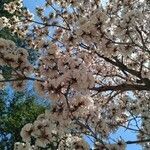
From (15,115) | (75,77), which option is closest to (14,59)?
(75,77)

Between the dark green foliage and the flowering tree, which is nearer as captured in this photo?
the flowering tree

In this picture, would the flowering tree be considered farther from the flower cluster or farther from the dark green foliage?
the dark green foliage

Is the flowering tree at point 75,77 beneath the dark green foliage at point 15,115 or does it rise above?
beneath

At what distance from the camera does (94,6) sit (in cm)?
1088

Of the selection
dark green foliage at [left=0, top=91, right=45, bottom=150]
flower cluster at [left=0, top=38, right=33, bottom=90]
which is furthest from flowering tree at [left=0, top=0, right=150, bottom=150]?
dark green foliage at [left=0, top=91, right=45, bottom=150]

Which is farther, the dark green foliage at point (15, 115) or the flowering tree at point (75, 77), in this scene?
the dark green foliage at point (15, 115)

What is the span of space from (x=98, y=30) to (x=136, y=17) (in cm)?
85

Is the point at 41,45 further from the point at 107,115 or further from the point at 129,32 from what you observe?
the point at 107,115

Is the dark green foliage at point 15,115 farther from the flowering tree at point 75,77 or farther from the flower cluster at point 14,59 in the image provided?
the flower cluster at point 14,59

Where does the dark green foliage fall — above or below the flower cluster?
above

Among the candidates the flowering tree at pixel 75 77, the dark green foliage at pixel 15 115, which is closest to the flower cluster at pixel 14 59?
the flowering tree at pixel 75 77

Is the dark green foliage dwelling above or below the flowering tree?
above

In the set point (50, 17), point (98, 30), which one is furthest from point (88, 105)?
point (50, 17)

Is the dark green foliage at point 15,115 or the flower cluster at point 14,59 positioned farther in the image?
the dark green foliage at point 15,115
